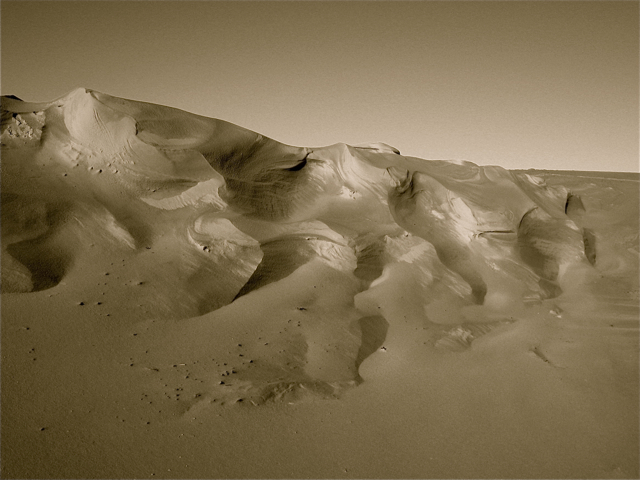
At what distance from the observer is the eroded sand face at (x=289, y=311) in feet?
6.52

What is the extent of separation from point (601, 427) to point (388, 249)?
165 cm

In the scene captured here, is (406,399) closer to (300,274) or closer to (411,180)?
(300,274)

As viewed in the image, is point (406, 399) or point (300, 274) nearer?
point (406, 399)

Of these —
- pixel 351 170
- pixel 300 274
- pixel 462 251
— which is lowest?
pixel 300 274

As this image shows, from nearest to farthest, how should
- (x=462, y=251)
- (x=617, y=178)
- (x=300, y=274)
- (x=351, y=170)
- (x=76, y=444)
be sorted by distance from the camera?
1. (x=76, y=444)
2. (x=300, y=274)
3. (x=462, y=251)
4. (x=351, y=170)
5. (x=617, y=178)

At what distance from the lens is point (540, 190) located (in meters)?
4.68

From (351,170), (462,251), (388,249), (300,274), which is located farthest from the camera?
(351,170)

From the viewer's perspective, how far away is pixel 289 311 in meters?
2.82

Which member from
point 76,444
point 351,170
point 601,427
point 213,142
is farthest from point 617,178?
point 76,444

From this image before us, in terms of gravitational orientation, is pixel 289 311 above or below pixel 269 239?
below

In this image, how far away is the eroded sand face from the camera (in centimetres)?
199

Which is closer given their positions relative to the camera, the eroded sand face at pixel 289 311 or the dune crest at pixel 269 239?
the eroded sand face at pixel 289 311

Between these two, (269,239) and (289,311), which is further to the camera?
(269,239)

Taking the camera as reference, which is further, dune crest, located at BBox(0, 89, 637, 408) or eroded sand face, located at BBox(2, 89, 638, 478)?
dune crest, located at BBox(0, 89, 637, 408)
